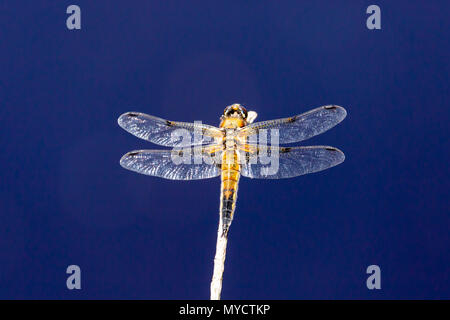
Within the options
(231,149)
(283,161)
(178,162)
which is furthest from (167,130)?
(283,161)

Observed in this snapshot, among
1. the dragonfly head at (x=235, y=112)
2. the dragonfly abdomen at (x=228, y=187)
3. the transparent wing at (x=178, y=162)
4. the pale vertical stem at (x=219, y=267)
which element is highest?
the dragonfly head at (x=235, y=112)

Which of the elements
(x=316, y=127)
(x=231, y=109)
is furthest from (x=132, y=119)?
(x=316, y=127)

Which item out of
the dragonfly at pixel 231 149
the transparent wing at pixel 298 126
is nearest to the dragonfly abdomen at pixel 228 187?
the dragonfly at pixel 231 149

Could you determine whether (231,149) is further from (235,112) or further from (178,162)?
(178,162)

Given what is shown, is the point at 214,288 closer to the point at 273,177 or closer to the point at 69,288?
the point at 273,177

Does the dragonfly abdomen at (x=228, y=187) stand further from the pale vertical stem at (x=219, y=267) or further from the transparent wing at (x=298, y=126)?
the transparent wing at (x=298, y=126)

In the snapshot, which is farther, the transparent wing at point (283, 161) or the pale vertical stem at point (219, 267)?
the transparent wing at point (283, 161)

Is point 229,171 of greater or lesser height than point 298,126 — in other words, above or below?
below
